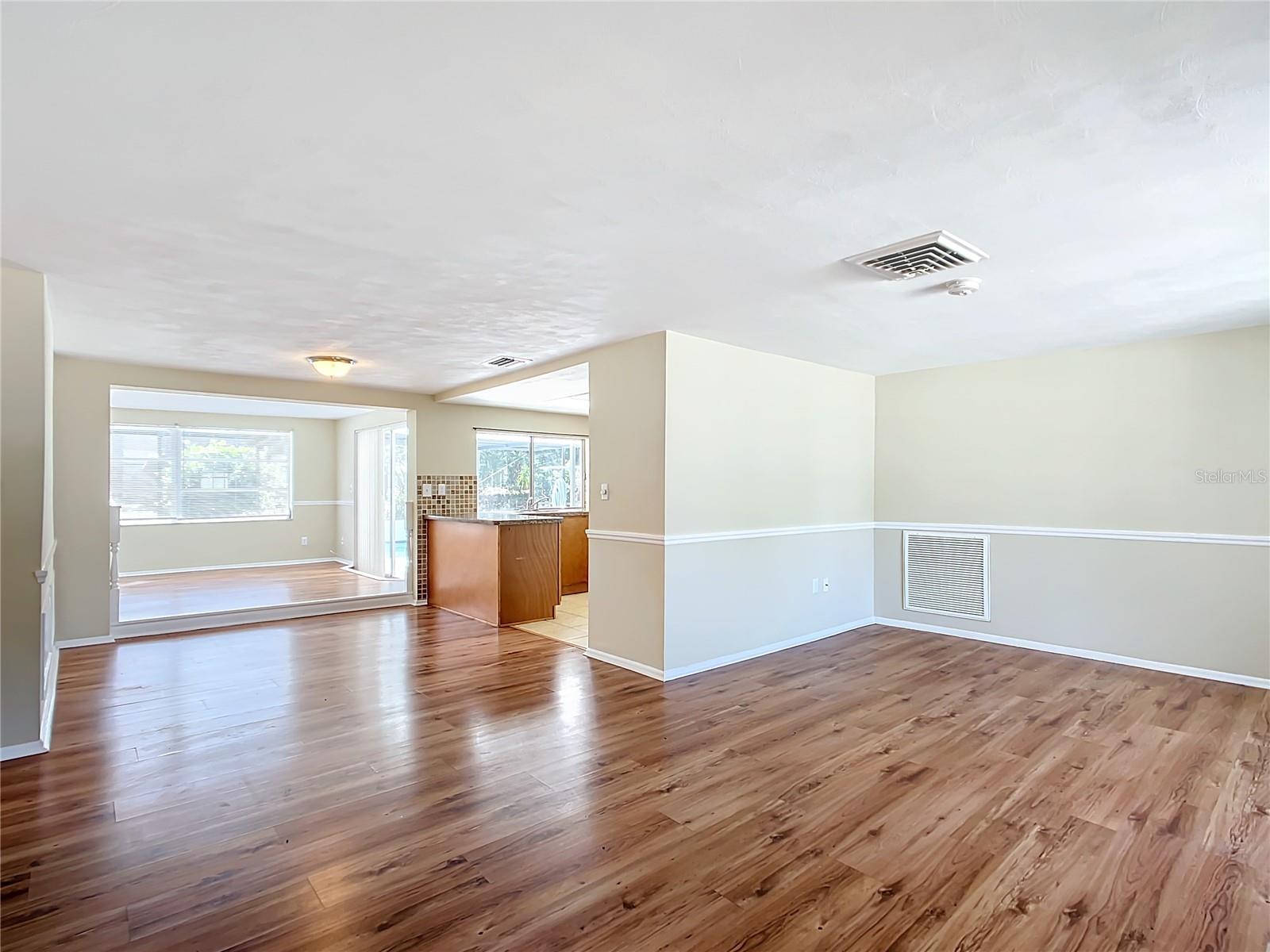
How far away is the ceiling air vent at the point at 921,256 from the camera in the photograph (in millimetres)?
2598

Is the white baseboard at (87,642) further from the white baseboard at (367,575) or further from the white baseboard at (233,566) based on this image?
the white baseboard at (233,566)

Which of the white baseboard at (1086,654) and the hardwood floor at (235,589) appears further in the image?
the hardwood floor at (235,589)

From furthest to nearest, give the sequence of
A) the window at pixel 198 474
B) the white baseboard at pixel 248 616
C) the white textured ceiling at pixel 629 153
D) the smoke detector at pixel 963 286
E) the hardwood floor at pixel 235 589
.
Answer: the window at pixel 198 474
the hardwood floor at pixel 235 589
the white baseboard at pixel 248 616
the smoke detector at pixel 963 286
the white textured ceiling at pixel 629 153

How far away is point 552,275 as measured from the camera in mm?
3061

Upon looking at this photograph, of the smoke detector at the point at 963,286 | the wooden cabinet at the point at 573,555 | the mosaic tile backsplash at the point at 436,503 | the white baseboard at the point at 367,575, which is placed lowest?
the white baseboard at the point at 367,575

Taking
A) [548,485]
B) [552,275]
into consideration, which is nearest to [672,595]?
[552,275]

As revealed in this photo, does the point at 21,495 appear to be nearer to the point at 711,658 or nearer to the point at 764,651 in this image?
the point at 711,658

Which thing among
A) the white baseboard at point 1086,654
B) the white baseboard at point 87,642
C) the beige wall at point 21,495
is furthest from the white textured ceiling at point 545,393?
the white baseboard at point 87,642

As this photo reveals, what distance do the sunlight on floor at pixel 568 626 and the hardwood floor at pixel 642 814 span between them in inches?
42.5

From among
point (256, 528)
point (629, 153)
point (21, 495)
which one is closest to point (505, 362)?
point (21, 495)

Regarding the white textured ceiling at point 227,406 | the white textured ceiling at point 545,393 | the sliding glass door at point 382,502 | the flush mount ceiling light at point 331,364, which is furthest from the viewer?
the sliding glass door at point 382,502

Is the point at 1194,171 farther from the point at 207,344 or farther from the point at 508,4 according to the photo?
the point at 207,344

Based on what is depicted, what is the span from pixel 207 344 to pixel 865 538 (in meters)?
5.58

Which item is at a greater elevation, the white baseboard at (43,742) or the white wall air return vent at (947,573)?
the white wall air return vent at (947,573)
